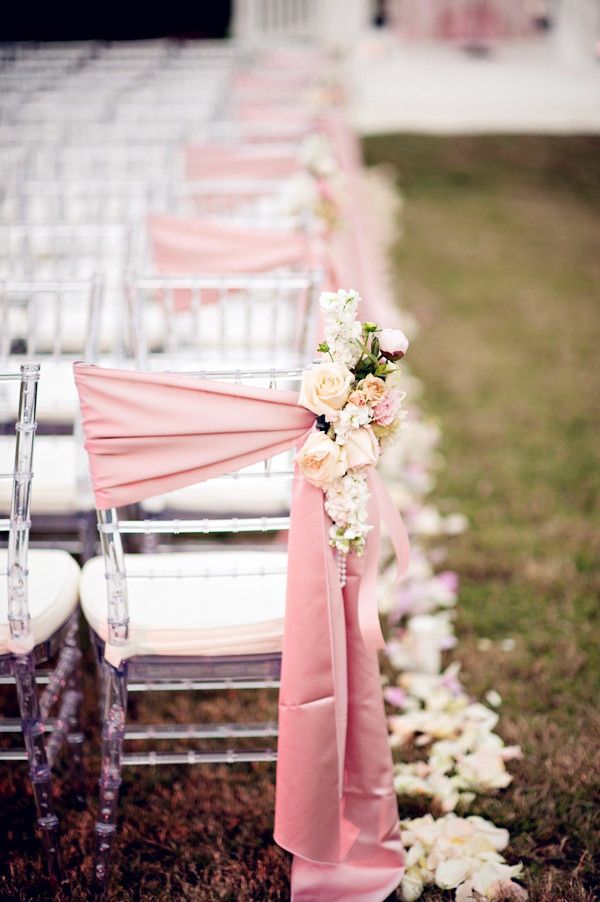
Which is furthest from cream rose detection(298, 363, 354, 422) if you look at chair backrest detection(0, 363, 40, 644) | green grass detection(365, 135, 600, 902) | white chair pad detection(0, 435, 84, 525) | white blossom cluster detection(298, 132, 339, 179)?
white blossom cluster detection(298, 132, 339, 179)

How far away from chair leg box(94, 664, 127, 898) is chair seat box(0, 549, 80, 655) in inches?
6.0

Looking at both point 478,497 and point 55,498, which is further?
point 478,497

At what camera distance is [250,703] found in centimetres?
249

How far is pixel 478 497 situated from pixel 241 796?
1811mm

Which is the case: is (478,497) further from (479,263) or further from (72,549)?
(479,263)

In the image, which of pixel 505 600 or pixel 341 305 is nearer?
pixel 341 305

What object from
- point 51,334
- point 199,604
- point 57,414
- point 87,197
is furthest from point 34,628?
point 87,197

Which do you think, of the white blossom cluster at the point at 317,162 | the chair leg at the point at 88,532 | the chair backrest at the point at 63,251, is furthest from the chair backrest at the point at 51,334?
the white blossom cluster at the point at 317,162

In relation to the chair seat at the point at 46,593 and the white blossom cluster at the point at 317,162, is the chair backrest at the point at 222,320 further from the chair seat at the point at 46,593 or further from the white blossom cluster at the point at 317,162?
the chair seat at the point at 46,593

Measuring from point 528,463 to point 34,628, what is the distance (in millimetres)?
2626

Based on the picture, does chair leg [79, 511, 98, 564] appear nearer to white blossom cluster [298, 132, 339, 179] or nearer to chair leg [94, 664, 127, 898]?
chair leg [94, 664, 127, 898]

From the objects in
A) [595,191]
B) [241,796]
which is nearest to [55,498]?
[241,796]

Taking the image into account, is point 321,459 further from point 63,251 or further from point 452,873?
point 63,251

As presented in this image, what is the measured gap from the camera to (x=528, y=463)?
3891 millimetres
